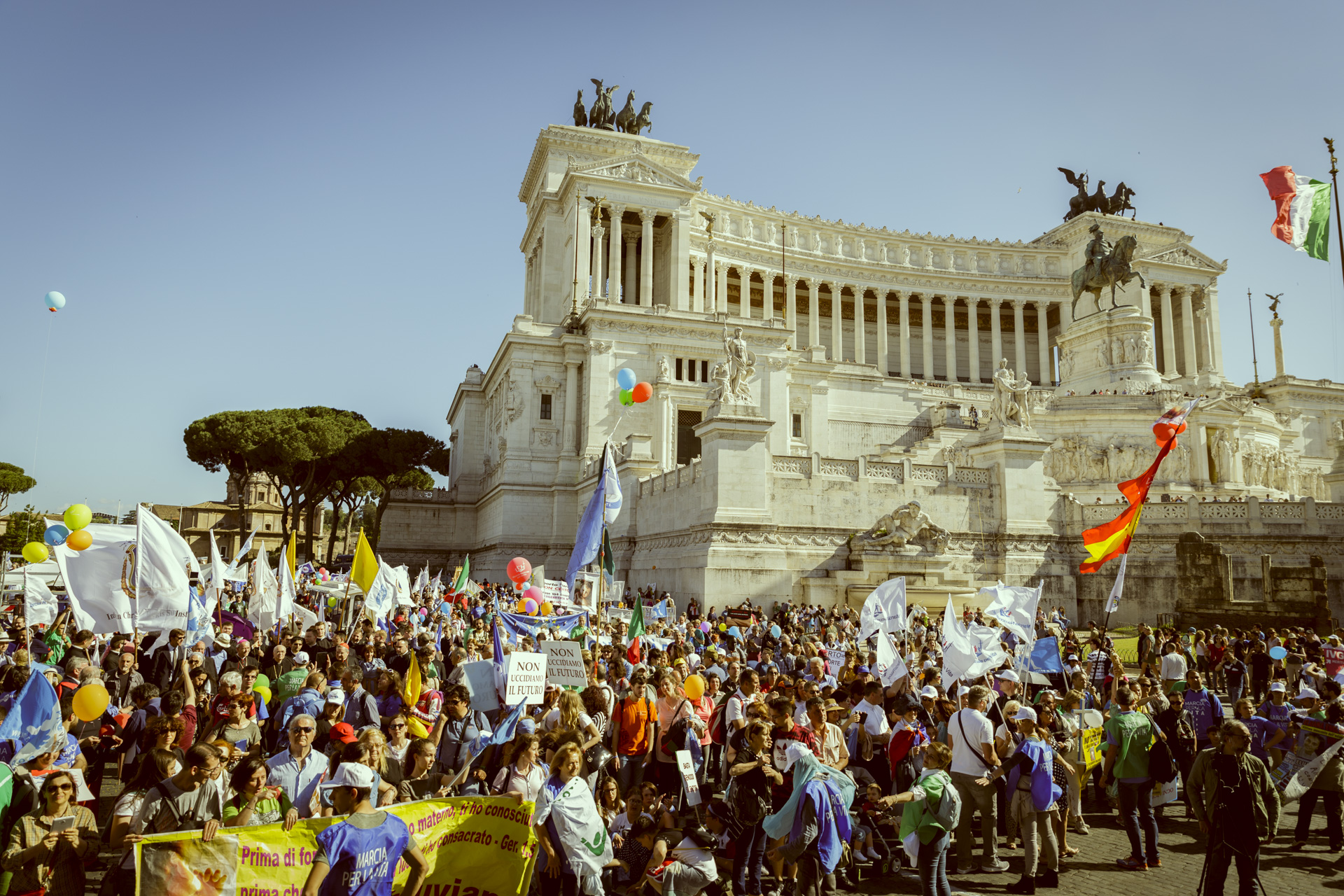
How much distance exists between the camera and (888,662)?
12.4m

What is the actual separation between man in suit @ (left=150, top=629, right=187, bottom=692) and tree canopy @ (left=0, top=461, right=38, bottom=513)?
7689cm

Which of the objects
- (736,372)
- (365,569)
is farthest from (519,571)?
(736,372)

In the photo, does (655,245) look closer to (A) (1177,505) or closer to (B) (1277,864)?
(A) (1177,505)

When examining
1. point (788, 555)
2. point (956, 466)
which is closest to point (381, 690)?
point (788, 555)

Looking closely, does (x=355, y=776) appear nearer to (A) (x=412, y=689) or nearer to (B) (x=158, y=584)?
(A) (x=412, y=689)

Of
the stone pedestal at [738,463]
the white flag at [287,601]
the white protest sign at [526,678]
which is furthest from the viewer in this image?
the stone pedestal at [738,463]

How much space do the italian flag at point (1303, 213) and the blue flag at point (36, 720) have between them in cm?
2444

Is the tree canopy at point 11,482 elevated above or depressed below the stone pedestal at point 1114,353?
below

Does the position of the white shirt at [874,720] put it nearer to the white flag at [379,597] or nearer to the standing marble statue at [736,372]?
the white flag at [379,597]

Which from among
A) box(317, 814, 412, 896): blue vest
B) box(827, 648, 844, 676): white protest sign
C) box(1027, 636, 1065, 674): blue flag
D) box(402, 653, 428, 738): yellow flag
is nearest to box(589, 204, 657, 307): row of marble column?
box(827, 648, 844, 676): white protest sign

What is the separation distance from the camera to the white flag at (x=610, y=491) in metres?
16.8

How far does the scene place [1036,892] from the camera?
859 centimetres

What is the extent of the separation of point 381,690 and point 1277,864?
33.6ft

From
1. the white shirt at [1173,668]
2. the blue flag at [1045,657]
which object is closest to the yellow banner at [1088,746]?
the blue flag at [1045,657]
